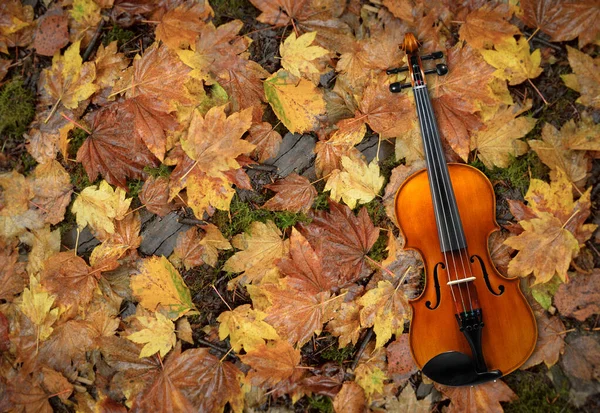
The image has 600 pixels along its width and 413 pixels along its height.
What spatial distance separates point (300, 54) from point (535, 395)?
179 centimetres

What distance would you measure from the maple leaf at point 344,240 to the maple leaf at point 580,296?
32.1 inches

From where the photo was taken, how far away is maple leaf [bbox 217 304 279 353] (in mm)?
2191

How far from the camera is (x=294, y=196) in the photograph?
226 centimetres

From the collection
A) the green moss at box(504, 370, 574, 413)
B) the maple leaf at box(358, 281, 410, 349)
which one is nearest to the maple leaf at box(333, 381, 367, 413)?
the maple leaf at box(358, 281, 410, 349)

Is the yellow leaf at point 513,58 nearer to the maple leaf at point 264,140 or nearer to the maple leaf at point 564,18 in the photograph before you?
the maple leaf at point 564,18

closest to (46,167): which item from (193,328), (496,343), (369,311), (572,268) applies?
(193,328)

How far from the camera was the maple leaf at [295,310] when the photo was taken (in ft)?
7.08

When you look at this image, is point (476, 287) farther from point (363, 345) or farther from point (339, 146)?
point (339, 146)

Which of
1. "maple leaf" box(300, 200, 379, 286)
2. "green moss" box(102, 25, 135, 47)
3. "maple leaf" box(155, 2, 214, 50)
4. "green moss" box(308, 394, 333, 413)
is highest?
"maple leaf" box(155, 2, 214, 50)

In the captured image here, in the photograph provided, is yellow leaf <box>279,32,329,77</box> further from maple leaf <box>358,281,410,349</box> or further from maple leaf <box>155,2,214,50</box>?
maple leaf <box>358,281,410,349</box>

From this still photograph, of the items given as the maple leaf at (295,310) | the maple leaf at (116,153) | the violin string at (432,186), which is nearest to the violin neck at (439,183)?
the violin string at (432,186)

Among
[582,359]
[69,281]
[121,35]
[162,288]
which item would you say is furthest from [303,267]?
[121,35]

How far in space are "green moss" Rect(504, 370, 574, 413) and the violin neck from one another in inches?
27.4

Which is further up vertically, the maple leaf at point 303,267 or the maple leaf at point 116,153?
the maple leaf at point 116,153
